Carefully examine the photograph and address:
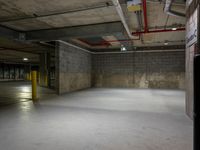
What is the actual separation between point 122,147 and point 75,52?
7241 mm

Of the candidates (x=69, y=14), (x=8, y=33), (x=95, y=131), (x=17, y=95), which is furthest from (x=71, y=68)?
(x=95, y=131)

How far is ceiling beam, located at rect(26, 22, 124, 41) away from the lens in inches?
193

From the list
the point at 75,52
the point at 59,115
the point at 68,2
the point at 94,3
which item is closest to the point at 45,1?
the point at 68,2

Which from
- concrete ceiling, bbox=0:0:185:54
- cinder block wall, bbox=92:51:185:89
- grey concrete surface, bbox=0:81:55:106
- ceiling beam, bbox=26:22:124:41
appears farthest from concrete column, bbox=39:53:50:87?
concrete ceiling, bbox=0:0:185:54

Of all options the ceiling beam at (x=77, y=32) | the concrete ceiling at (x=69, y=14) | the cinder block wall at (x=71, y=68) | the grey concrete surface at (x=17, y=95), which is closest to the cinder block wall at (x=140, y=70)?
the cinder block wall at (x=71, y=68)

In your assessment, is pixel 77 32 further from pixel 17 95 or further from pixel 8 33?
pixel 17 95

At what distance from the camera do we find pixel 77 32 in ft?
17.4

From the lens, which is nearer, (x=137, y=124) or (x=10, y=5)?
(x=137, y=124)

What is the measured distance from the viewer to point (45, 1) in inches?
140

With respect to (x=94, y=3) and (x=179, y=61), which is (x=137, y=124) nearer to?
(x=94, y=3)

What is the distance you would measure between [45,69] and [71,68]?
135 inches

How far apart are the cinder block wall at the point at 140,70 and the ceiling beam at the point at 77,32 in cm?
568

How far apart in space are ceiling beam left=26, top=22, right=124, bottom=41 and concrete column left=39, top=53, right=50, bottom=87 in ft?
16.3

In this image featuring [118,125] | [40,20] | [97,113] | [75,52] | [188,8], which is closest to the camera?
[118,125]
